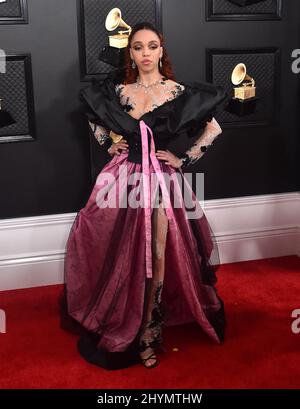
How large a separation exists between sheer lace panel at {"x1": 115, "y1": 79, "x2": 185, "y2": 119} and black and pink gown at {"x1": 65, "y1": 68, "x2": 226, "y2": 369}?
0.02m

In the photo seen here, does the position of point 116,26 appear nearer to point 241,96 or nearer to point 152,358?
point 241,96

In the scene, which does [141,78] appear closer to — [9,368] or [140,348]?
[140,348]

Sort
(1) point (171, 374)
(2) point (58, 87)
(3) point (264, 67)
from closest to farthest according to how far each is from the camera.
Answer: (1) point (171, 374) → (2) point (58, 87) → (3) point (264, 67)

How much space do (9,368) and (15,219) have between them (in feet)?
3.34

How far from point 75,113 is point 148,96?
0.80 meters

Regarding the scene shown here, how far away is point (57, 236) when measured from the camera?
335 cm

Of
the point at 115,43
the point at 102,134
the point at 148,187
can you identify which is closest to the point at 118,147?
the point at 102,134

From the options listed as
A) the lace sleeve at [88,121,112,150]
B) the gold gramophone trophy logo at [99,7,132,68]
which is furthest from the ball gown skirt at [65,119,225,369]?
the gold gramophone trophy logo at [99,7,132,68]

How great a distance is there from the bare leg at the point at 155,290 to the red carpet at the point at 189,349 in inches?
3.8

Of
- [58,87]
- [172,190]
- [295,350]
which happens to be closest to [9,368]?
[172,190]

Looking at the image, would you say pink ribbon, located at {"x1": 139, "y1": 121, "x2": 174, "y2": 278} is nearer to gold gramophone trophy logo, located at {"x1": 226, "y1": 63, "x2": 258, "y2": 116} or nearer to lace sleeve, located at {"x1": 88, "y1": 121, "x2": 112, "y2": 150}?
lace sleeve, located at {"x1": 88, "y1": 121, "x2": 112, "y2": 150}

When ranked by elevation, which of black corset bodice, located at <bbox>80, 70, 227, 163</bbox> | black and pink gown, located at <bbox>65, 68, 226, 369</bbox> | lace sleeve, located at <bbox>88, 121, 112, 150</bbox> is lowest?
black and pink gown, located at <bbox>65, 68, 226, 369</bbox>

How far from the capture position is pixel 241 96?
3.04m

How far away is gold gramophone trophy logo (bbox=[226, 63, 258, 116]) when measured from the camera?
3.01 meters
